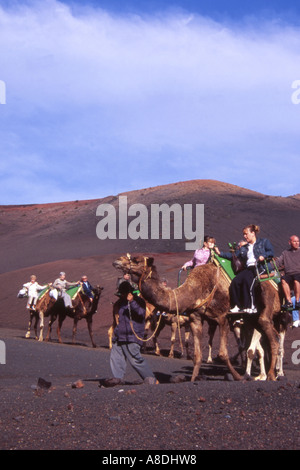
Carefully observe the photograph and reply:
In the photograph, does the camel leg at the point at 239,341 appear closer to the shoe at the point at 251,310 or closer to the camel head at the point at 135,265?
the shoe at the point at 251,310

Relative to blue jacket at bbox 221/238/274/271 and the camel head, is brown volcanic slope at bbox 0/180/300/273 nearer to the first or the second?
blue jacket at bbox 221/238/274/271

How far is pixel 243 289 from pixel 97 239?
2440 inches

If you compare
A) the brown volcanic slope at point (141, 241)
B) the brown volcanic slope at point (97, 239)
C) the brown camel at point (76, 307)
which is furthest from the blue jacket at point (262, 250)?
the brown volcanic slope at point (141, 241)

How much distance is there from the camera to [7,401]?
→ 1088 centimetres

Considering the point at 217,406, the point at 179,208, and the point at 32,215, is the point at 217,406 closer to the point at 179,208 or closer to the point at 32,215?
the point at 179,208

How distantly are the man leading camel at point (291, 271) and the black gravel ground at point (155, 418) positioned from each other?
76.2 inches

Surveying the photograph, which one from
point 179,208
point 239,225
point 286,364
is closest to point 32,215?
point 179,208

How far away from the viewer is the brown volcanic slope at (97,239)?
1886 inches

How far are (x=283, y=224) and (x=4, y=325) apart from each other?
1715 inches

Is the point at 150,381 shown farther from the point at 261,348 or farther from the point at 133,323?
the point at 261,348

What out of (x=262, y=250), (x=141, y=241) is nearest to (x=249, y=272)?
(x=262, y=250)

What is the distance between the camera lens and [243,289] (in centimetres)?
1316

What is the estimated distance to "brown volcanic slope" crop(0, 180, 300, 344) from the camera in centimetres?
4791

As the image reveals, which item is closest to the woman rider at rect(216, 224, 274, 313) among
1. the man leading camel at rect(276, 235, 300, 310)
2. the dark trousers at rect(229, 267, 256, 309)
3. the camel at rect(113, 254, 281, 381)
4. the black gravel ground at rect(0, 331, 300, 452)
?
the dark trousers at rect(229, 267, 256, 309)
